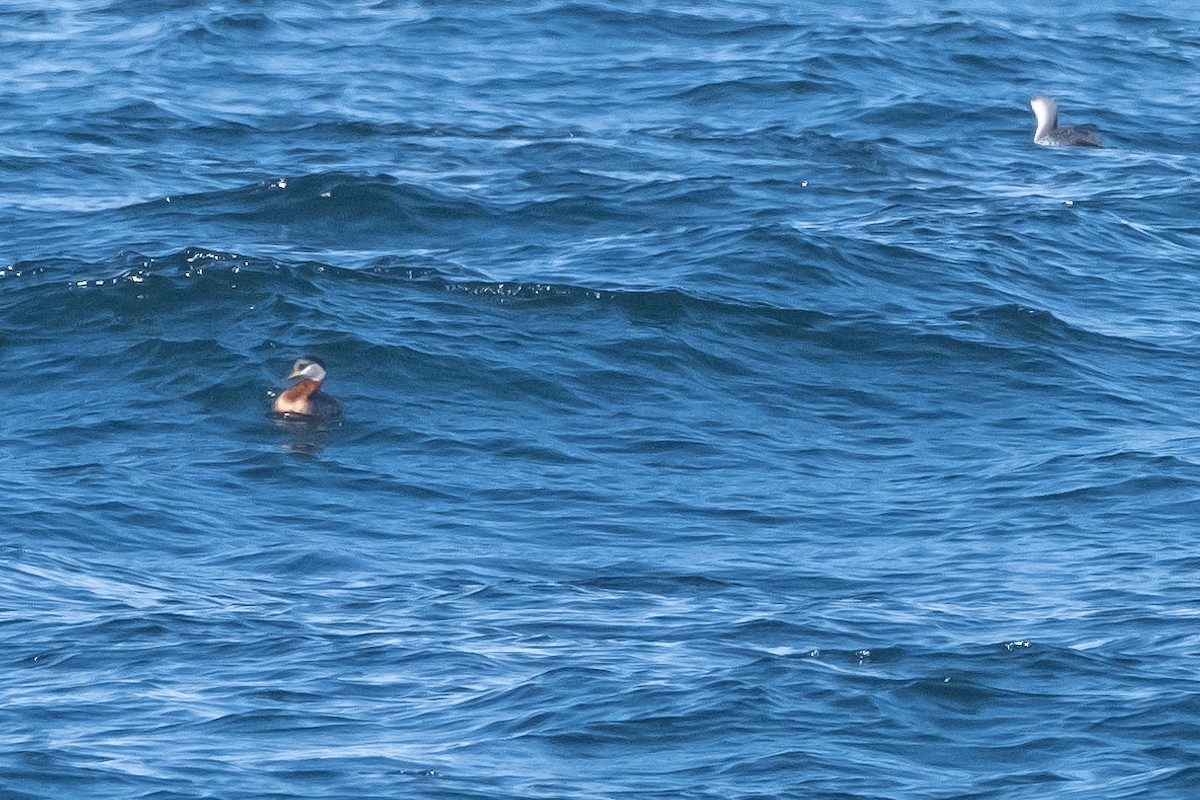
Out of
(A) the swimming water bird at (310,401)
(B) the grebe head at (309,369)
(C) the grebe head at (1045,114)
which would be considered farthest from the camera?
(C) the grebe head at (1045,114)

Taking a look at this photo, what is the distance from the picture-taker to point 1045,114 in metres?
22.2

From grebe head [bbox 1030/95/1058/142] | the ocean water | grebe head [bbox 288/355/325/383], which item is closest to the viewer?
the ocean water

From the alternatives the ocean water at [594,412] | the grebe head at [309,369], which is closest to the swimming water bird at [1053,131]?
the ocean water at [594,412]

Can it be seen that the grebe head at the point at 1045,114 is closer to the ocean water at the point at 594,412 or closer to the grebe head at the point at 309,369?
the ocean water at the point at 594,412

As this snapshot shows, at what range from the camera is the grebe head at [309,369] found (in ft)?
49.1

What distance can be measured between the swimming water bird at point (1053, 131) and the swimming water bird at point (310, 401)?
1033 cm

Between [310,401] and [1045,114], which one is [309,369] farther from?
[1045,114]

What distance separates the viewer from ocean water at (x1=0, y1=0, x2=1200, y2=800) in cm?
1029

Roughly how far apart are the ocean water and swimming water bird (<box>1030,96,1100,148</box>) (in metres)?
0.37

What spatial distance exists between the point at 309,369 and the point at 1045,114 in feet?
34.2

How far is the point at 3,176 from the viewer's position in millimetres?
20562

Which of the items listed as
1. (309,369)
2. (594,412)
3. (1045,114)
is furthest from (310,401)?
(1045,114)

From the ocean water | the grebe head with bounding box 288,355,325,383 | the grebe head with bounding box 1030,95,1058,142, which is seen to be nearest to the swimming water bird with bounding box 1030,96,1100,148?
the grebe head with bounding box 1030,95,1058,142

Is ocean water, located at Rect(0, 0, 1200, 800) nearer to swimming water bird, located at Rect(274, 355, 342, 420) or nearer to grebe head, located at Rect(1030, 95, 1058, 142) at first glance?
swimming water bird, located at Rect(274, 355, 342, 420)
